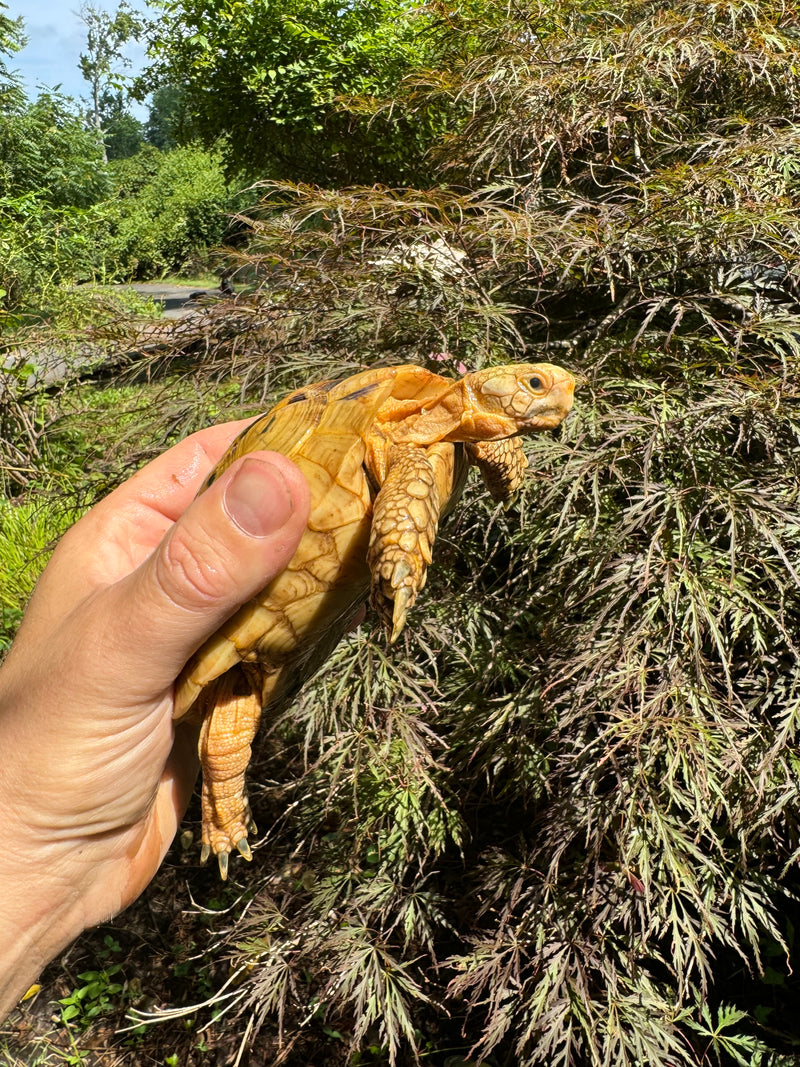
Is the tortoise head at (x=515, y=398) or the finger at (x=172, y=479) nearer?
the tortoise head at (x=515, y=398)

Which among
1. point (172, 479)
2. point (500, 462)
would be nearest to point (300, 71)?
point (172, 479)

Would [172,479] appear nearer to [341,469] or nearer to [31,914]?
[341,469]

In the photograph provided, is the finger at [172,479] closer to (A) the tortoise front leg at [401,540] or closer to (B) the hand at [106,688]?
(B) the hand at [106,688]

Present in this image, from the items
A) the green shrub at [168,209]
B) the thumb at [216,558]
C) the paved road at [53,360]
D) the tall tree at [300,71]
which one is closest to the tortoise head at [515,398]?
the thumb at [216,558]

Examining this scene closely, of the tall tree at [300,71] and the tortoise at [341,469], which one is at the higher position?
the tall tree at [300,71]

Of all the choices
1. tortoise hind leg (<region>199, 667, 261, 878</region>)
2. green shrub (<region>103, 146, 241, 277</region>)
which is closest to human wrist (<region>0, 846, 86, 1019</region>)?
tortoise hind leg (<region>199, 667, 261, 878</region>)

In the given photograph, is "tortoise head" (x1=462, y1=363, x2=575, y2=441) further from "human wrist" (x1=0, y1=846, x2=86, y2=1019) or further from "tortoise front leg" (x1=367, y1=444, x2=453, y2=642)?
"human wrist" (x1=0, y1=846, x2=86, y2=1019)

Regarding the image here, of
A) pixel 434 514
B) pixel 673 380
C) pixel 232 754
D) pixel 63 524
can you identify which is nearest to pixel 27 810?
pixel 232 754
